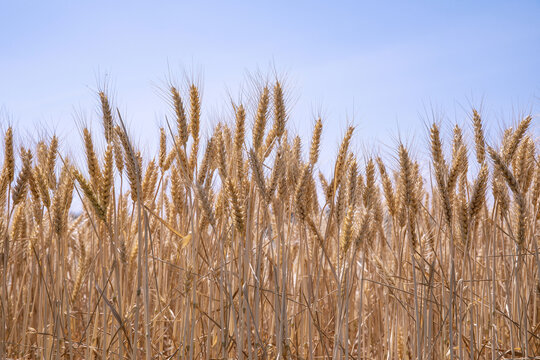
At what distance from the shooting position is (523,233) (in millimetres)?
2070

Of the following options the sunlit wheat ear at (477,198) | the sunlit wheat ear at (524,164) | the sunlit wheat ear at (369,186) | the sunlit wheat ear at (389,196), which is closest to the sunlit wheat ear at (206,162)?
the sunlit wheat ear at (369,186)

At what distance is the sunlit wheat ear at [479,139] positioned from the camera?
7.57ft

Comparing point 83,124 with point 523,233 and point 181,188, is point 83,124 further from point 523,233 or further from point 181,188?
point 523,233

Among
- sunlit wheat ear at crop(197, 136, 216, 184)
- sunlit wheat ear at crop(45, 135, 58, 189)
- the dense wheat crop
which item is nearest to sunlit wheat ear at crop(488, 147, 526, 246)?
the dense wheat crop

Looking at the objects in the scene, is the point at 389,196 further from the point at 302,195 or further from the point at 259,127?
the point at 259,127

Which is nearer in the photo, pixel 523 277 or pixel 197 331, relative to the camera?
pixel 197 331

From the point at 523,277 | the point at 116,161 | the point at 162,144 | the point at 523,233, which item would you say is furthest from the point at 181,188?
the point at 523,277

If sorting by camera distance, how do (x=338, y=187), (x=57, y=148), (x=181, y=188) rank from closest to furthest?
(x=338, y=187), (x=57, y=148), (x=181, y=188)

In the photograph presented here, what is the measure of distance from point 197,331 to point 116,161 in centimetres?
92

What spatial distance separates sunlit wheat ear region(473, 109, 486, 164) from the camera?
231 centimetres

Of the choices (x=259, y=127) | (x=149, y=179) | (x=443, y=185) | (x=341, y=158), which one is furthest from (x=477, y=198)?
(x=149, y=179)

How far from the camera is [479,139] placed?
238 centimetres

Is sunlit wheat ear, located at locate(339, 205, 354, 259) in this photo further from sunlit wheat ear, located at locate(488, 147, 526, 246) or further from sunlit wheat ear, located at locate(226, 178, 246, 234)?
sunlit wheat ear, located at locate(488, 147, 526, 246)

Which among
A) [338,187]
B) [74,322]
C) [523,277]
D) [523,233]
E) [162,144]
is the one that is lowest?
[74,322]
